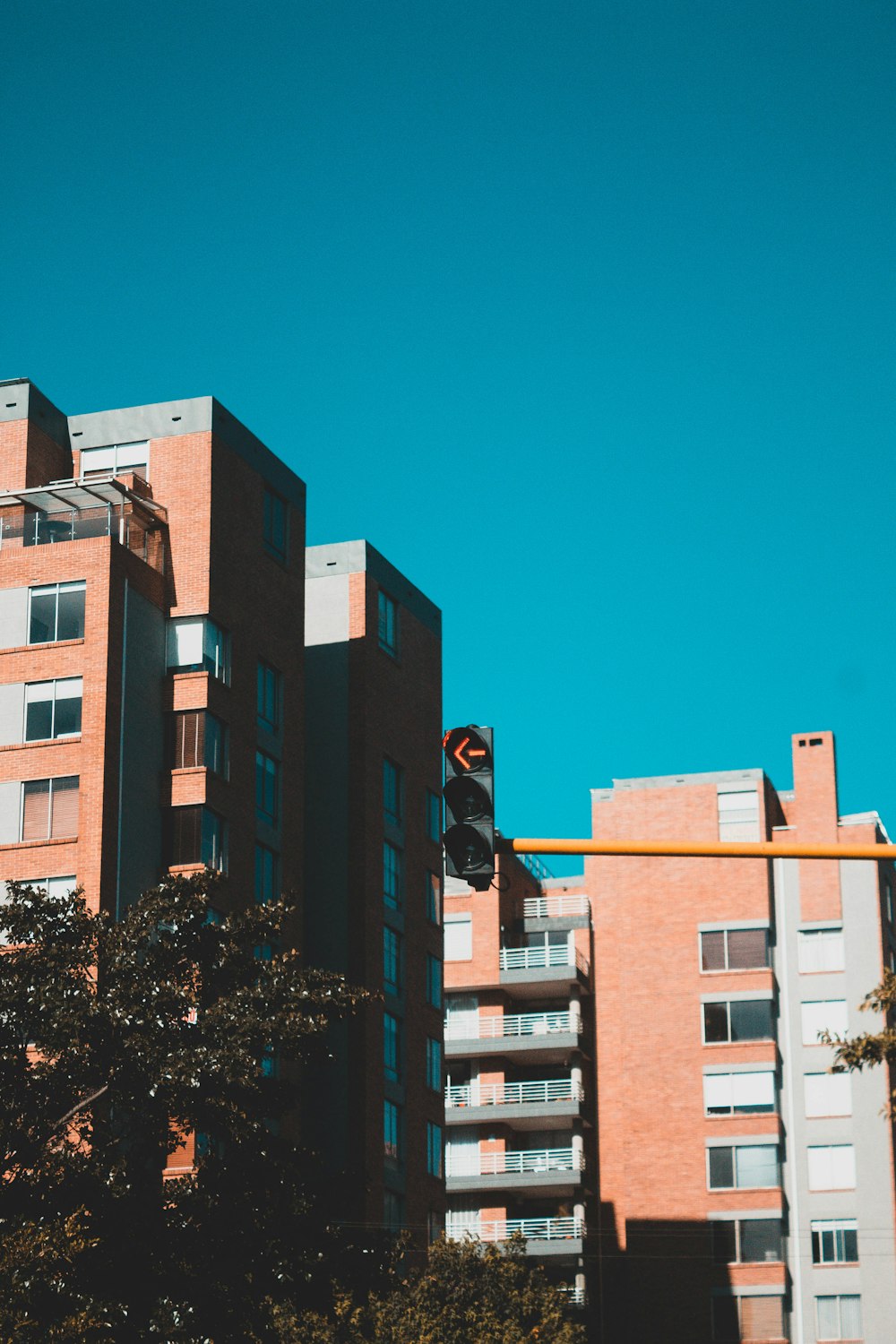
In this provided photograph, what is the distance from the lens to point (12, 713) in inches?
1960

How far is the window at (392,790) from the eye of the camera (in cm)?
6184

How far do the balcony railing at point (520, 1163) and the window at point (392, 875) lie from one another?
17753mm

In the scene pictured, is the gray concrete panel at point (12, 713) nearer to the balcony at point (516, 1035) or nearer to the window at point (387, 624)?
the window at point (387, 624)

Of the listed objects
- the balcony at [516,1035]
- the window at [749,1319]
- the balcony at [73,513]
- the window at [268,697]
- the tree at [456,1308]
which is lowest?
the window at [749,1319]

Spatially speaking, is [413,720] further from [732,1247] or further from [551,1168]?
[732,1247]

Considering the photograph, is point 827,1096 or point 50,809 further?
point 827,1096

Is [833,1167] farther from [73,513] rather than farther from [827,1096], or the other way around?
[73,513]

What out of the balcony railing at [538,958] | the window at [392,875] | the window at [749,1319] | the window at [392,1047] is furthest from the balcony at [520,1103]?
the window at [392,875]

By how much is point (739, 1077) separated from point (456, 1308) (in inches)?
1081

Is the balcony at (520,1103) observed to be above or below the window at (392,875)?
below

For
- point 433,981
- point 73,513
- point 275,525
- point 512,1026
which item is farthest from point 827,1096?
point 73,513

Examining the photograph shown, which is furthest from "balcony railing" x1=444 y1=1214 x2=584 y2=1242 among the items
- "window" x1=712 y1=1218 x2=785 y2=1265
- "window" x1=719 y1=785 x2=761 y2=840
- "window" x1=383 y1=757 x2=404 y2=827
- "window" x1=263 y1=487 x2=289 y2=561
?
"window" x1=263 y1=487 x2=289 y2=561

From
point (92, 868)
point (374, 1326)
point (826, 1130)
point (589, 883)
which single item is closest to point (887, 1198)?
point (826, 1130)

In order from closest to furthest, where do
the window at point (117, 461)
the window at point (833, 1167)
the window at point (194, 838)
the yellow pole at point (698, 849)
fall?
the yellow pole at point (698, 849) < the window at point (194, 838) < the window at point (117, 461) < the window at point (833, 1167)
